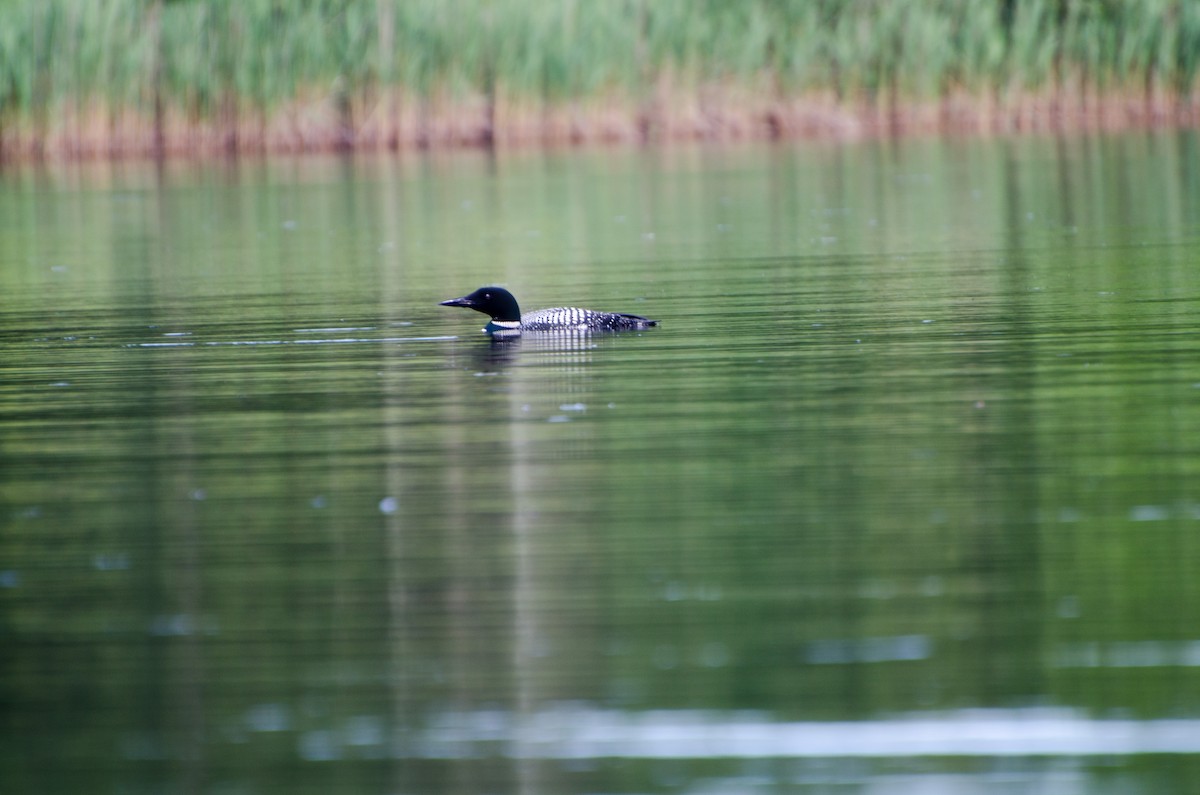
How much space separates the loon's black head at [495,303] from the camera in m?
12.1

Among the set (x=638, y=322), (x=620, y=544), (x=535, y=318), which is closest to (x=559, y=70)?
(x=535, y=318)

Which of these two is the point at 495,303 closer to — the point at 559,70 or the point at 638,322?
the point at 638,322

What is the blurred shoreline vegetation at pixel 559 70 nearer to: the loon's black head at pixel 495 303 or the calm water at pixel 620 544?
the calm water at pixel 620 544

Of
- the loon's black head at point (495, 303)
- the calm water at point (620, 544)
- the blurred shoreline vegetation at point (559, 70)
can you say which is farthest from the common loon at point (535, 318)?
the blurred shoreline vegetation at point (559, 70)

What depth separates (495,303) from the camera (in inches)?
476

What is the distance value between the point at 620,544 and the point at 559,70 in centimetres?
2787

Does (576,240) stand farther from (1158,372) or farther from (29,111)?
(29,111)

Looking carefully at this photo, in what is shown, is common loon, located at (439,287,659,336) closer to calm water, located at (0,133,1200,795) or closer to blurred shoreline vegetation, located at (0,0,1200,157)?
calm water, located at (0,133,1200,795)

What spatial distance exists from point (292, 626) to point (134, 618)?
0.50 meters

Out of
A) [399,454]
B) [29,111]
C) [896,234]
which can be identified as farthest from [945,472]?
[29,111]

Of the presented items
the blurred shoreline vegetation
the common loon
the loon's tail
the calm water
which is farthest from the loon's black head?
the blurred shoreline vegetation

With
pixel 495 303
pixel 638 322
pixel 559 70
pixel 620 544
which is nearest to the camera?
pixel 620 544

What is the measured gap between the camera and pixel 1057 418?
8.04 m

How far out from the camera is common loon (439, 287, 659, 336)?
11.7 metres
